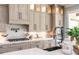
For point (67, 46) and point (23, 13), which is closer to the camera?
point (67, 46)

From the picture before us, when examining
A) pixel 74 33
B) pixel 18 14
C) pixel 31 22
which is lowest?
pixel 74 33

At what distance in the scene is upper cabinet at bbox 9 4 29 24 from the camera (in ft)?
5.41

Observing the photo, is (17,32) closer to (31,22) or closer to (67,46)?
(31,22)

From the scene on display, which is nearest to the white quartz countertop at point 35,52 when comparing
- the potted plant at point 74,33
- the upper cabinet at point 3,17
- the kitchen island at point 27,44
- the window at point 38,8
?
the kitchen island at point 27,44

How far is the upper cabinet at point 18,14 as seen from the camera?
1650 mm

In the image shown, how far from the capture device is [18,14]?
1.69 m

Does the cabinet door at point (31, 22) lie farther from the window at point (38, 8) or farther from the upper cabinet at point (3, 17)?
the upper cabinet at point (3, 17)

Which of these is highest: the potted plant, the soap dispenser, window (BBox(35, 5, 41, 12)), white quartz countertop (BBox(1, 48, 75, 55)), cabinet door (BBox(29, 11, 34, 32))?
window (BBox(35, 5, 41, 12))

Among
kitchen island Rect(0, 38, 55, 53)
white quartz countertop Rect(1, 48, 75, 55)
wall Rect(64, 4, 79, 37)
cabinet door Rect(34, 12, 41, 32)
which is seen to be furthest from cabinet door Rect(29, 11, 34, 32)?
wall Rect(64, 4, 79, 37)

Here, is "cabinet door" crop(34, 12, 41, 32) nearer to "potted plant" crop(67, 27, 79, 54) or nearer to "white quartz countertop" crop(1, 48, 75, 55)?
"white quartz countertop" crop(1, 48, 75, 55)

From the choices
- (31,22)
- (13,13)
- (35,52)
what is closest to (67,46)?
(35,52)

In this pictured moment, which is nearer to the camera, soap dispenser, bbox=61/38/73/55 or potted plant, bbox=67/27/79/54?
soap dispenser, bbox=61/38/73/55

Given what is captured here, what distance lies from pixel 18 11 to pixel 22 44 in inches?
17.5
